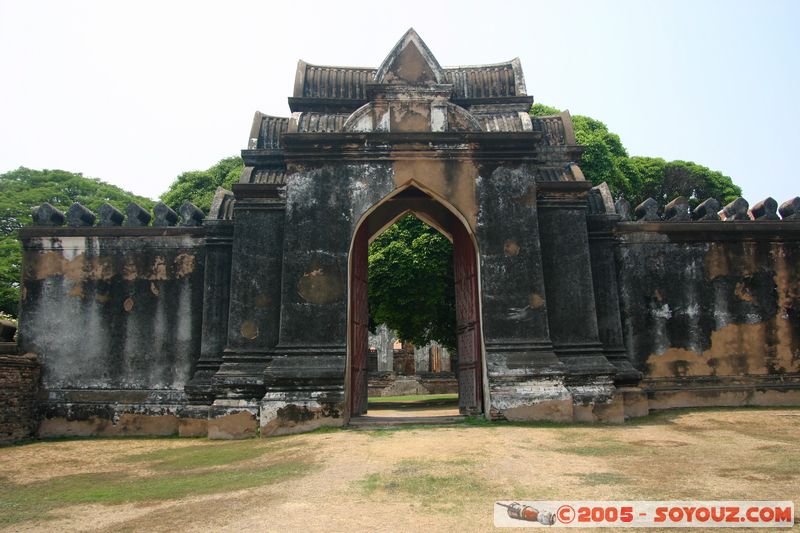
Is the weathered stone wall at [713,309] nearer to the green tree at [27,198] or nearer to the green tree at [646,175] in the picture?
the green tree at [646,175]

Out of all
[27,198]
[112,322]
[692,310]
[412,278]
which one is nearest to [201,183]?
[27,198]

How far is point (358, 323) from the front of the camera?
430 inches

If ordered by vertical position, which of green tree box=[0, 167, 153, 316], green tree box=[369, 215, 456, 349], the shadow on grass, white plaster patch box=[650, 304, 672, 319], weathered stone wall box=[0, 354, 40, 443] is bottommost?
the shadow on grass

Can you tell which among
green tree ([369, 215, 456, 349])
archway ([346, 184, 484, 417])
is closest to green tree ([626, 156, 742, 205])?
green tree ([369, 215, 456, 349])

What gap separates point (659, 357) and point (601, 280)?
1725 mm

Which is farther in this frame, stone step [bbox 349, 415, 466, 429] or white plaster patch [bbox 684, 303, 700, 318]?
white plaster patch [bbox 684, 303, 700, 318]

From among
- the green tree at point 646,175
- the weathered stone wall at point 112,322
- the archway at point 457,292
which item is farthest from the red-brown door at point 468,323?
the green tree at point 646,175

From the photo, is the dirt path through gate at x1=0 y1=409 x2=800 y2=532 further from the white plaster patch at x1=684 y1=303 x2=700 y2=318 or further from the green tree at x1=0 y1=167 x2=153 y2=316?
the green tree at x1=0 y1=167 x2=153 y2=316

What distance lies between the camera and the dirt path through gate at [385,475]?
4789mm

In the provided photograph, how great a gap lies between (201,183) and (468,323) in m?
22.0

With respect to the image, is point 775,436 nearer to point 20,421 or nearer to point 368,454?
point 368,454

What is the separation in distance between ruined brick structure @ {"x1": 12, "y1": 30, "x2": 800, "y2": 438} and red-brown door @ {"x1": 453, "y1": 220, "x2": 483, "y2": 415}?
7cm

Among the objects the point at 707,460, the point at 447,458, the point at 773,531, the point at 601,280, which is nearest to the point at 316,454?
the point at 447,458

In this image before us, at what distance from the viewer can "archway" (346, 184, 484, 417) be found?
1027cm
